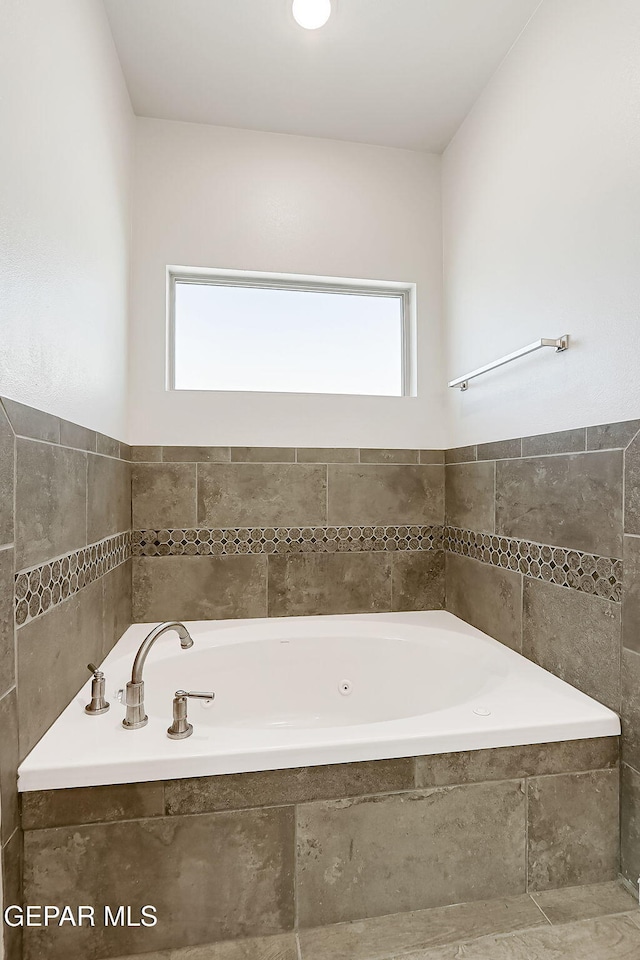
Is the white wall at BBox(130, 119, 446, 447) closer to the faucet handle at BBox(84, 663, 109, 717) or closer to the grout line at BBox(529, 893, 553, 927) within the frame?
the faucet handle at BBox(84, 663, 109, 717)

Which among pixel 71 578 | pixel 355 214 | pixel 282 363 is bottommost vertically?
pixel 71 578

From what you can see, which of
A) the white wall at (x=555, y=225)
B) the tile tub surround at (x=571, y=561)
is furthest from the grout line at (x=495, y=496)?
the white wall at (x=555, y=225)

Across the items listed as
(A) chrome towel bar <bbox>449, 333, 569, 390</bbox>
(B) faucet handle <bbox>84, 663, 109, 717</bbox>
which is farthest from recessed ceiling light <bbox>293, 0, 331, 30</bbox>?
(B) faucet handle <bbox>84, 663, 109, 717</bbox>

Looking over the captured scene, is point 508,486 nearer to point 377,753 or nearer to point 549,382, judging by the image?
point 549,382

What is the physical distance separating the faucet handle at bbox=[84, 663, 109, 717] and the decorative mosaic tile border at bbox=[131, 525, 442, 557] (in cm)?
90

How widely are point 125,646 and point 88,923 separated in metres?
0.91

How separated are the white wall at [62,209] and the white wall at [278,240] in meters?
0.23

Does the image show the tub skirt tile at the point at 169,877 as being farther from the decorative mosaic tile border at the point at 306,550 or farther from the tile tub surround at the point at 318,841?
the decorative mosaic tile border at the point at 306,550

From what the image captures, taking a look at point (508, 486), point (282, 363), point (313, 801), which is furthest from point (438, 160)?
point (313, 801)

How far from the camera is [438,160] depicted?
2553 millimetres

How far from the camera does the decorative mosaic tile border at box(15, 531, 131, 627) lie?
1.16m

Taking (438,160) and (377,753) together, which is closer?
(377,753)

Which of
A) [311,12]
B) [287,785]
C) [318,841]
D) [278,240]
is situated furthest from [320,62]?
[318,841]

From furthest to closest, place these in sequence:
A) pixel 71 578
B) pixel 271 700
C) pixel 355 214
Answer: pixel 355 214 < pixel 271 700 < pixel 71 578
